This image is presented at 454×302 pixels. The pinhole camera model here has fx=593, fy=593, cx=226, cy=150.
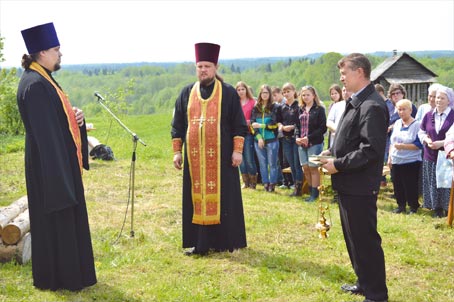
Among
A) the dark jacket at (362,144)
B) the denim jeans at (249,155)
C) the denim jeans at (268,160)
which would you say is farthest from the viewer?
the denim jeans at (249,155)

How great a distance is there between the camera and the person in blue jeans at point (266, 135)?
11.0m

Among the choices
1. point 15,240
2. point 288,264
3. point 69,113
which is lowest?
point 288,264

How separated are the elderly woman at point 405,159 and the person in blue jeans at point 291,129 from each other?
192 centimetres

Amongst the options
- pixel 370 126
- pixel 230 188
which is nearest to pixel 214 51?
pixel 230 188

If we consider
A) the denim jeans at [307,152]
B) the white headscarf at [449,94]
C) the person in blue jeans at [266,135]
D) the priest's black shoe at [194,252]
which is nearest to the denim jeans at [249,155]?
the person in blue jeans at [266,135]

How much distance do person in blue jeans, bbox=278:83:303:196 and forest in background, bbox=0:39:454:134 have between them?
3.40 m

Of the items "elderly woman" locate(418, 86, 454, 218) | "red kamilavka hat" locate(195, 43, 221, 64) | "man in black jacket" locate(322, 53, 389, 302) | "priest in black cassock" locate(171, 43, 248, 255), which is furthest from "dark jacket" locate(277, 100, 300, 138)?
"man in black jacket" locate(322, 53, 389, 302)

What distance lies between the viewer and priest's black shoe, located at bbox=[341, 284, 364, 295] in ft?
19.0

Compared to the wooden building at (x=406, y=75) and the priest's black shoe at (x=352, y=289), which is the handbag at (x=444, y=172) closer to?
the priest's black shoe at (x=352, y=289)

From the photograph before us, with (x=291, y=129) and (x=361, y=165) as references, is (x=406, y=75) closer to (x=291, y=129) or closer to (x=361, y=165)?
(x=291, y=129)

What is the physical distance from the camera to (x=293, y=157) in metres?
10.9

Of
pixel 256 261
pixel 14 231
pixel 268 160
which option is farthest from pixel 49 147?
pixel 268 160

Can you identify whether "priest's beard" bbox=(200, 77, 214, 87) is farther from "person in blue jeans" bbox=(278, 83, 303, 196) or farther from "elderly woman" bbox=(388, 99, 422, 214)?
"person in blue jeans" bbox=(278, 83, 303, 196)

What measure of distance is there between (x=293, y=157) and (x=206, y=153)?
13.7 ft
